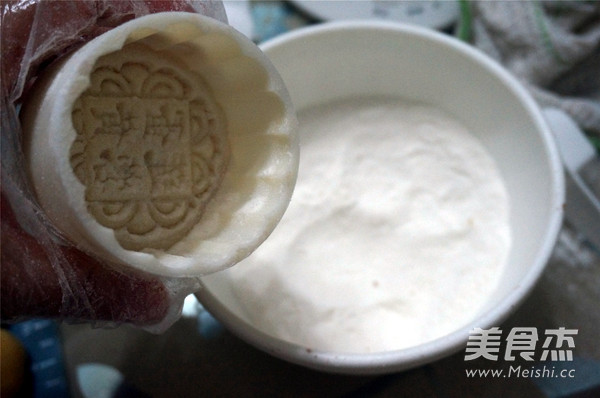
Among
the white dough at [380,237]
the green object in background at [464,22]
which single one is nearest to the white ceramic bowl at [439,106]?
the white dough at [380,237]

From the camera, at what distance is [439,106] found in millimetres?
688

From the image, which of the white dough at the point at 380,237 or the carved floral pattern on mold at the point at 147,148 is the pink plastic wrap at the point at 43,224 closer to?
the carved floral pattern on mold at the point at 147,148

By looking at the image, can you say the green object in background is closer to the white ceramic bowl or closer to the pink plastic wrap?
the white ceramic bowl

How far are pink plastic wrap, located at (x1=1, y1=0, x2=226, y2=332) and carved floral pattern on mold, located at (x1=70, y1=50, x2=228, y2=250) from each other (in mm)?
31

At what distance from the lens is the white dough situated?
0.54 meters

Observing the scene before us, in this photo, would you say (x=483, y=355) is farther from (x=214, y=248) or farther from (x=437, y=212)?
(x=214, y=248)

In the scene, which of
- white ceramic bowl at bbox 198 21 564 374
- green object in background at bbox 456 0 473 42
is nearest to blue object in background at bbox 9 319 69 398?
white ceramic bowl at bbox 198 21 564 374

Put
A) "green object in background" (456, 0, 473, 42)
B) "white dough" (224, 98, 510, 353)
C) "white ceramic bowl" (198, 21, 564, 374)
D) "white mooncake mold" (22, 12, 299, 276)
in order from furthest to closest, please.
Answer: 1. "green object in background" (456, 0, 473, 42)
2. "white dough" (224, 98, 510, 353)
3. "white ceramic bowl" (198, 21, 564, 374)
4. "white mooncake mold" (22, 12, 299, 276)

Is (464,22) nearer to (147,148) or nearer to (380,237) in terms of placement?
(380,237)

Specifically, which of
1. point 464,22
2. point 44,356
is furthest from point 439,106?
point 44,356

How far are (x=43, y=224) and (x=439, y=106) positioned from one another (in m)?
0.48

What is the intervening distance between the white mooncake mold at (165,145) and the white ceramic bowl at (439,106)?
0.29 ft

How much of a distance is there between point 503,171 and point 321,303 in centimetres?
26

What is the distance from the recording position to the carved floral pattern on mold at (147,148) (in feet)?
1.18
